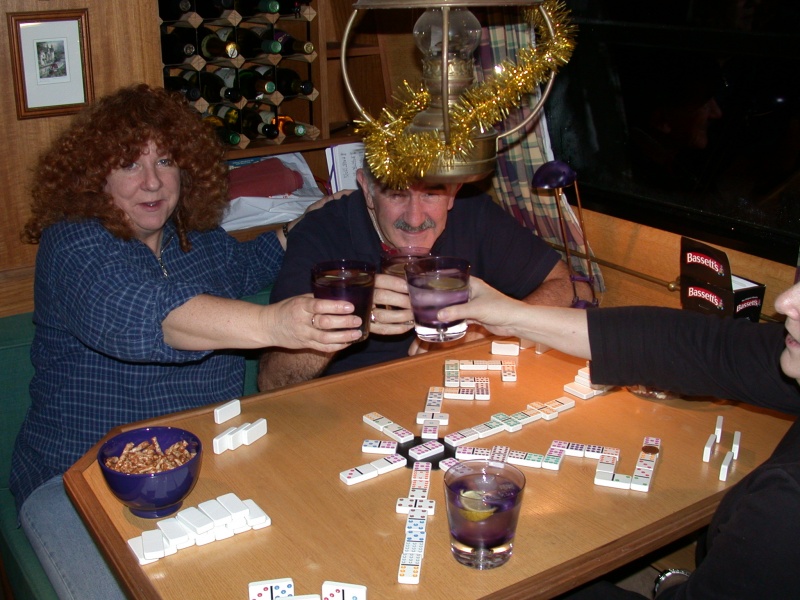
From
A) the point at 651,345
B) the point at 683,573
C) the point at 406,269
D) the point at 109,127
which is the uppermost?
the point at 109,127

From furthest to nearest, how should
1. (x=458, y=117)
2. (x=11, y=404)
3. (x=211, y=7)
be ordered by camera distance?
(x=211, y=7) → (x=11, y=404) → (x=458, y=117)

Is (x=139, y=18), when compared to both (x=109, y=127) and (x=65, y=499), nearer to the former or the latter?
(x=109, y=127)

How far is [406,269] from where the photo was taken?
1.71 meters

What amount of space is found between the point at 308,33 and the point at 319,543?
219 centimetres

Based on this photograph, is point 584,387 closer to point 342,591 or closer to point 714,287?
point 714,287

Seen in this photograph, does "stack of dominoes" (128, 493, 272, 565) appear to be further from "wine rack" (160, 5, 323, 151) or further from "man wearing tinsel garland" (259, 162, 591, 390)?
"wine rack" (160, 5, 323, 151)

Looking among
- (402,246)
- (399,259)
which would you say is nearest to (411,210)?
(402,246)

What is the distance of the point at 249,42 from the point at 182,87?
0.99 feet

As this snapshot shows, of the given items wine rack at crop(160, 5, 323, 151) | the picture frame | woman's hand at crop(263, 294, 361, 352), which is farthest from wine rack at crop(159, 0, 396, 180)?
woman's hand at crop(263, 294, 361, 352)

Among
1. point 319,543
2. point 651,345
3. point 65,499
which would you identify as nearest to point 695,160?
point 651,345

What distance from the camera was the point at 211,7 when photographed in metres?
2.81

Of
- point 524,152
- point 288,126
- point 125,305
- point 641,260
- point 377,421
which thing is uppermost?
point 288,126

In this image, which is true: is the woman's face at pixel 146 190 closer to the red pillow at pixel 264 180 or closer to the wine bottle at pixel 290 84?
the red pillow at pixel 264 180

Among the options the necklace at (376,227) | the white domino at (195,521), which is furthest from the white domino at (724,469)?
the necklace at (376,227)
